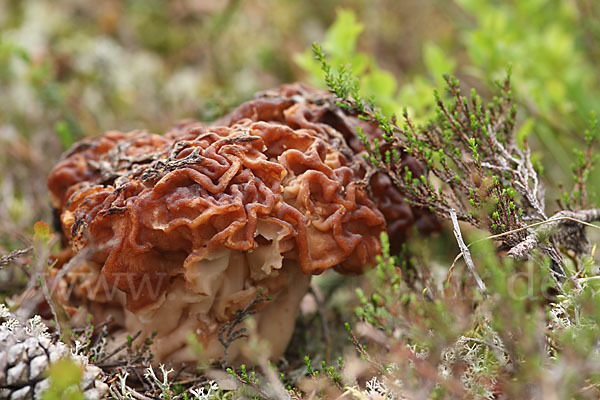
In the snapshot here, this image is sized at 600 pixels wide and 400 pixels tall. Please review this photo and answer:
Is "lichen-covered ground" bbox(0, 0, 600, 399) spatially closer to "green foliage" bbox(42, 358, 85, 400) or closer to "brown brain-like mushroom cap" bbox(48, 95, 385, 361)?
"green foliage" bbox(42, 358, 85, 400)

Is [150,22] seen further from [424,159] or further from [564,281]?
[564,281]

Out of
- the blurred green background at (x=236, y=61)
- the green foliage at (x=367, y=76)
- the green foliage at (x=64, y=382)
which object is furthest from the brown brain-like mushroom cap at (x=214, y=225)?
the blurred green background at (x=236, y=61)

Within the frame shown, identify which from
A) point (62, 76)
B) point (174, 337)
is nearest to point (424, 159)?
point (174, 337)

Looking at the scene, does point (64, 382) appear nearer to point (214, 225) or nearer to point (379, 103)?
point (214, 225)

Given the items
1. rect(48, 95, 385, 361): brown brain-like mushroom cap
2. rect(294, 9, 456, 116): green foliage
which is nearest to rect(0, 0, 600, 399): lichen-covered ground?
rect(294, 9, 456, 116): green foliage

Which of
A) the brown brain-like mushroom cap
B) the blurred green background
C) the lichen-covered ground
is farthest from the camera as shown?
the blurred green background

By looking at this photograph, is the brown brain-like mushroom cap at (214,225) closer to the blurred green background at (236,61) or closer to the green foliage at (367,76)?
the green foliage at (367,76)
